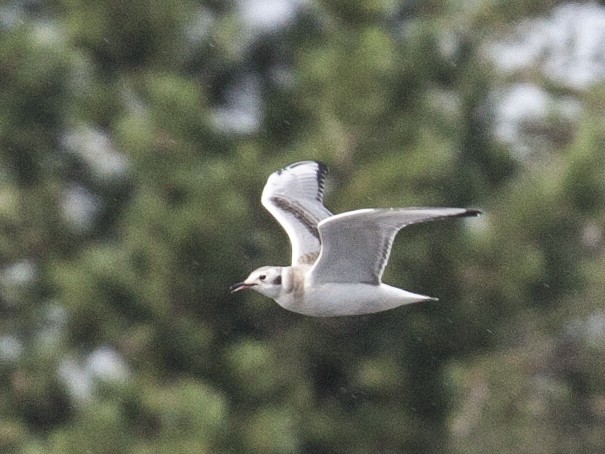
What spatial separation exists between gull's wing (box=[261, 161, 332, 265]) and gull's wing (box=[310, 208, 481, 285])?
36 cm

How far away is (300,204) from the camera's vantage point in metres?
7.39

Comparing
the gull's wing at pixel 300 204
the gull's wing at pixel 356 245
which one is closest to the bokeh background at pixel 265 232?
the gull's wing at pixel 300 204

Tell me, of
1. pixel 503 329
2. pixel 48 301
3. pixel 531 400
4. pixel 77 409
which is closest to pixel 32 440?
pixel 77 409

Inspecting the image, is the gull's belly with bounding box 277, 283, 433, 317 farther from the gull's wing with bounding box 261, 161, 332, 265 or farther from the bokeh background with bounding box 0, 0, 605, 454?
the bokeh background with bounding box 0, 0, 605, 454

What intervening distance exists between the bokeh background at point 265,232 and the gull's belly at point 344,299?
2.27 metres

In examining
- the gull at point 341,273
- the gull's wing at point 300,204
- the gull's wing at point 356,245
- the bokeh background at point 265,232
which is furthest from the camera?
the bokeh background at point 265,232

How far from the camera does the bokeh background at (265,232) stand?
9367 millimetres

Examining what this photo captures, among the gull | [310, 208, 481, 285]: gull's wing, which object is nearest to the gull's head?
the gull

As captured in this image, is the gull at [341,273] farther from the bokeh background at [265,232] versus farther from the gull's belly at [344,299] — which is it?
the bokeh background at [265,232]

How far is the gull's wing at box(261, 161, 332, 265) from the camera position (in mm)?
7086

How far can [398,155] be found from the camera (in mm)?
9648

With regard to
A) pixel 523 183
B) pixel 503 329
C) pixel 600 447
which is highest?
pixel 523 183

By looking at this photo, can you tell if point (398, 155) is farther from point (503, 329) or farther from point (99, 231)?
point (99, 231)

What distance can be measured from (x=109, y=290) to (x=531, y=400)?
3.37 meters
